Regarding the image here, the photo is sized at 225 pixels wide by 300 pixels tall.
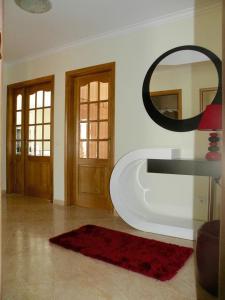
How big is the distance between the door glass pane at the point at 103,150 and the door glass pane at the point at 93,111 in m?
0.41

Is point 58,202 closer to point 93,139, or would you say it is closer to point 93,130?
point 93,139

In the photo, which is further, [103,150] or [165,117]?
[103,150]

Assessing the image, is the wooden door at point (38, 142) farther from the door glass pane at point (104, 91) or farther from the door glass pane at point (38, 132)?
the door glass pane at point (104, 91)

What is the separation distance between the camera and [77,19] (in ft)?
9.93

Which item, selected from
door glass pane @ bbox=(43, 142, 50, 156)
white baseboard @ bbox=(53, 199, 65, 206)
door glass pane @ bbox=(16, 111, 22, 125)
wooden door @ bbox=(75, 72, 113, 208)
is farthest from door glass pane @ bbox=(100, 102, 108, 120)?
door glass pane @ bbox=(16, 111, 22, 125)

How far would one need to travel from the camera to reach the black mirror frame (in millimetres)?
2641

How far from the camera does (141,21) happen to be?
305 centimetres

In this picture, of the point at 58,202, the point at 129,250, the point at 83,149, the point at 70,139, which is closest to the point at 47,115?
the point at 70,139

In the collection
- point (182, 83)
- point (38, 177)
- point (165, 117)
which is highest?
point (182, 83)

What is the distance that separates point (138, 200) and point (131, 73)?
5.40 feet

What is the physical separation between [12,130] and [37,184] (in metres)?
1.20

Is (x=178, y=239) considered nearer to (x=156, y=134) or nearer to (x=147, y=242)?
(x=147, y=242)

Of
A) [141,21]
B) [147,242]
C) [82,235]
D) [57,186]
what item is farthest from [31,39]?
[147,242]

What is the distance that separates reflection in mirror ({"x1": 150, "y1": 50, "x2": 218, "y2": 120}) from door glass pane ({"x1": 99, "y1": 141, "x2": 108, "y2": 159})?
38.7 inches
